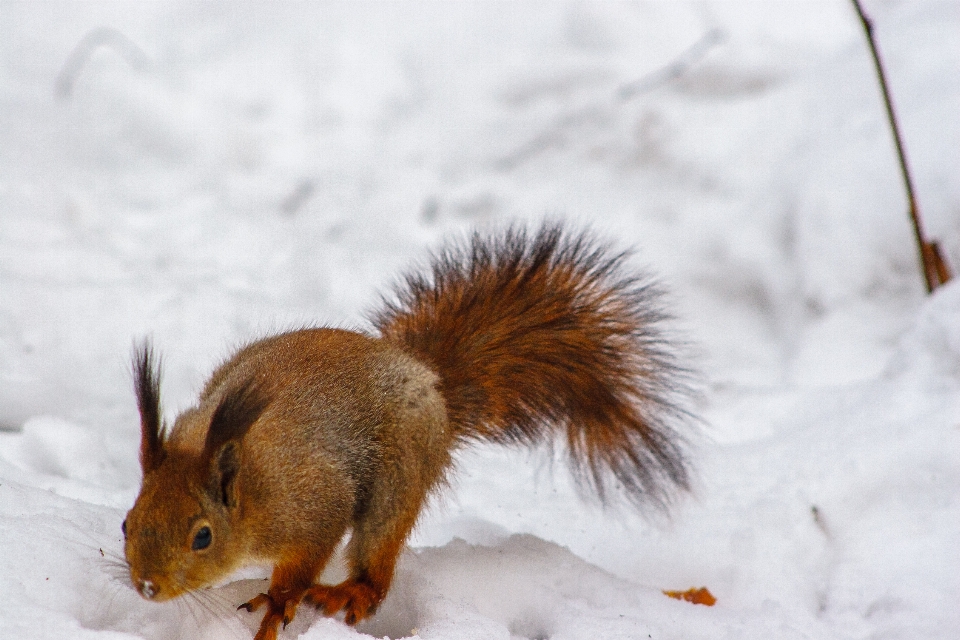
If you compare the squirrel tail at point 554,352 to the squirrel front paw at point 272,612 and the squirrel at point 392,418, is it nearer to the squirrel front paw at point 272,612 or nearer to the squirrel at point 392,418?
the squirrel at point 392,418

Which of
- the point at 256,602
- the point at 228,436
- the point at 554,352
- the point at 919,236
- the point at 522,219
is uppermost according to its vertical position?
the point at 919,236

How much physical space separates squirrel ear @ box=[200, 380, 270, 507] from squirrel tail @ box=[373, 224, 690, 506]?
0.48m

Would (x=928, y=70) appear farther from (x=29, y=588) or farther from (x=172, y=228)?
(x=29, y=588)

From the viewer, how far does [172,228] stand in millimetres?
3729

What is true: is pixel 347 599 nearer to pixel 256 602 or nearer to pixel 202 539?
pixel 256 602

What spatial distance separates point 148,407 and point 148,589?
259mm

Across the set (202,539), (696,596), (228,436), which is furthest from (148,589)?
(696,596)

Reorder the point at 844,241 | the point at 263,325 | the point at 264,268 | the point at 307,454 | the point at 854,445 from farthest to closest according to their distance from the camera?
the point at 264,268
the point at 844,241
the point at 263,325
the point at 854,445
the point at 307,454

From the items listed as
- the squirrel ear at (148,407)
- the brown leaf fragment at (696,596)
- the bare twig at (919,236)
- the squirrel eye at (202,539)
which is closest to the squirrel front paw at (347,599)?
the squirrel eye at (202,539)

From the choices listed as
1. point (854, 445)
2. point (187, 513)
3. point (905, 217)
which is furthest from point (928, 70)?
point (187, 513)

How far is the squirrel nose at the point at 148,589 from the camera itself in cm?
145

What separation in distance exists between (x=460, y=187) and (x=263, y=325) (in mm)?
1312

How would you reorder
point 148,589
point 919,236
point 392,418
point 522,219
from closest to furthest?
point 148,589
point 392,418
point 919,236
point 522,219

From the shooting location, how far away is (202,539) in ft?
5.01
